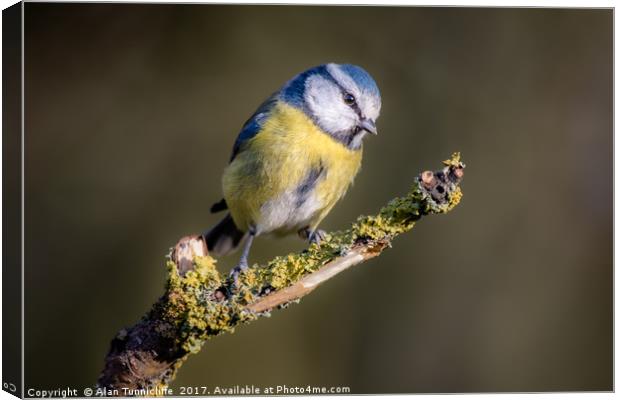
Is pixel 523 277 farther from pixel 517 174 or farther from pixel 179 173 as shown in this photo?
pixel 179 173

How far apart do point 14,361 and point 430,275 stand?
203cm

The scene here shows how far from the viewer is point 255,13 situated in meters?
2.94

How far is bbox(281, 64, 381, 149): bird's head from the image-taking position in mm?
2533

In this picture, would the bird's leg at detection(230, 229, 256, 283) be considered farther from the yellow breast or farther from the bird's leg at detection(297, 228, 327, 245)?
the bird's leg at detection(297, 228, 327, 245)

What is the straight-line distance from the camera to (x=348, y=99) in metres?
2.57

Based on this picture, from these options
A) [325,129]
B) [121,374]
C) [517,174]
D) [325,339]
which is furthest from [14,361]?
[517,174]

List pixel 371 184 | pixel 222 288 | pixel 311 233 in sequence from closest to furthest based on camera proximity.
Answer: pixel 222 288 → pixel 311 233 → pixel 371 184

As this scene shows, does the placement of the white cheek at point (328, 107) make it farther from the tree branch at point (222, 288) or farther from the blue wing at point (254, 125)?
the tree branch at point (222, 288)

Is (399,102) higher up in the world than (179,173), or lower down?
higher up

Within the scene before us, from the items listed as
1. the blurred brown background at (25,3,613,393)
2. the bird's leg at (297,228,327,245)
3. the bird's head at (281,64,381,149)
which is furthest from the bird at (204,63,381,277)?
the blurred brown background at (25,3,613,393)

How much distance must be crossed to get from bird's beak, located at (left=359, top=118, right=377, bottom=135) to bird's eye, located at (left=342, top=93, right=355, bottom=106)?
0.08m

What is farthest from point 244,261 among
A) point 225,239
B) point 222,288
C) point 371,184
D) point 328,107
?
point 371,184

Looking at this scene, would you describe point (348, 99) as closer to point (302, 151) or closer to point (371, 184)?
point (302, 151)

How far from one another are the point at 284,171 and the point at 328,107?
317 millimetres
